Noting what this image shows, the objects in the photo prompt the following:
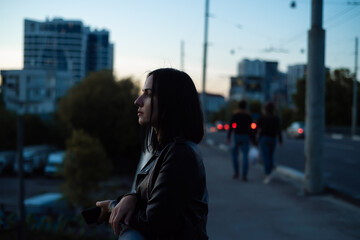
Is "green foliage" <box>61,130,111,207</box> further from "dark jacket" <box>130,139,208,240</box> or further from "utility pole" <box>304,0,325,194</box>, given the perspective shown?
"dark jacket" <box>130,139,208,240</box>

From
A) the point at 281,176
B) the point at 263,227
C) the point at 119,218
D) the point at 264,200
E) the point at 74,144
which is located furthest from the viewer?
the point at 74,144

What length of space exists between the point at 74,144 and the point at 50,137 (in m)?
21.5

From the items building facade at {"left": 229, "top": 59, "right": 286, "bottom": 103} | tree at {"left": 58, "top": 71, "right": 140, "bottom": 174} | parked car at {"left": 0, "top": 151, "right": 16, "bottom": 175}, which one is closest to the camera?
building facade at {"left": 229, "top": 59, "right": 286, "bottom": 103}

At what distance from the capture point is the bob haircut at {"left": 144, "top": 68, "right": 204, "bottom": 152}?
5.93ft

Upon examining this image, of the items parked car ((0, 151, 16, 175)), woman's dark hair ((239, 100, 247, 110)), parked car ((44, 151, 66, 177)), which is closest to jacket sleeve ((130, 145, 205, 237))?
woman's dark hair ((239, 100, 247, 110))

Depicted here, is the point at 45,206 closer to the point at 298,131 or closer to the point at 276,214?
the point at 298,131

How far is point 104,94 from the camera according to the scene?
63.3m

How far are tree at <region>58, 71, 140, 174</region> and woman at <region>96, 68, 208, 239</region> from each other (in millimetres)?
60477

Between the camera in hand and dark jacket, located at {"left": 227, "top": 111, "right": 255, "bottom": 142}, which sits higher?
dark jacket, located at {"left": 227, "top": 111, "right": 255, "bottom": 142}

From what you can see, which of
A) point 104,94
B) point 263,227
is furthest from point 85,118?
point 263,227

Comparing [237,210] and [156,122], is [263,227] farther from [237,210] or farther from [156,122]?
[156,122]

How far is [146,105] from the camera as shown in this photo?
1889mm

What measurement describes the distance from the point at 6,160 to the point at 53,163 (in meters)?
10.2

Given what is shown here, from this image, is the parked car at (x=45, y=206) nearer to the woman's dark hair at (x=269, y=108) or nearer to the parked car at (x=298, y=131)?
the parked car at (x=298, y=131)
